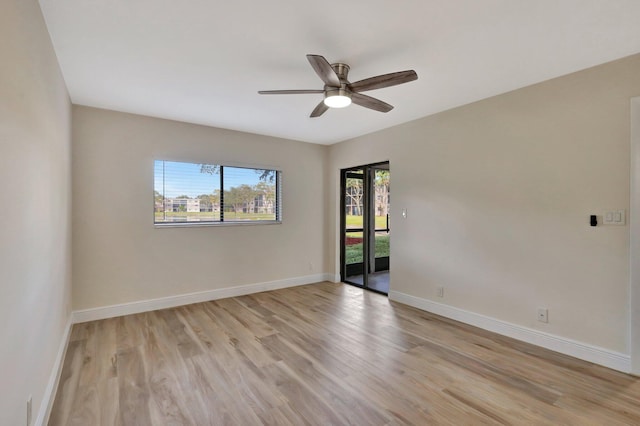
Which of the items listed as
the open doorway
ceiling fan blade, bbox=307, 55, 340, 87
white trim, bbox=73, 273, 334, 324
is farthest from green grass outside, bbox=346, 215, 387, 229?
ceiling fan blade, bbox=307, 55, 340, 87

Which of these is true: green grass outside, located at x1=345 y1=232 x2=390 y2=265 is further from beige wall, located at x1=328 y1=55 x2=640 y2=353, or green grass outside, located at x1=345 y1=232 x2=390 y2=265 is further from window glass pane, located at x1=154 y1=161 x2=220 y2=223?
window glass pane, located at x1=154 y1=161 x2=220 y2=223

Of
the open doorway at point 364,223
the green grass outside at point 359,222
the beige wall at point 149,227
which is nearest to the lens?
the beige wall at point 149,227

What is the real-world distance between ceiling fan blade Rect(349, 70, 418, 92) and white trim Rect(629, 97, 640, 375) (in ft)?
5.96

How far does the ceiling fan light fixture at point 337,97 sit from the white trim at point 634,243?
225cm

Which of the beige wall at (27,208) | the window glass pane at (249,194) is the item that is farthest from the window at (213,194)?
the beige wall at (27,208)

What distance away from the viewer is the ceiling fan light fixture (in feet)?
8.01

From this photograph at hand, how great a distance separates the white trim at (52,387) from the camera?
1804mm

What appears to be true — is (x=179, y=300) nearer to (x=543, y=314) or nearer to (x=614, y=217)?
(x=543, y=314)

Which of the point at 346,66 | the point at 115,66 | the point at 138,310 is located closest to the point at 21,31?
the point at 115,66

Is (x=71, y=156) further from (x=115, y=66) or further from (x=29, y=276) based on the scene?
(x=29, y=276)

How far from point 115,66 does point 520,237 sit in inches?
160

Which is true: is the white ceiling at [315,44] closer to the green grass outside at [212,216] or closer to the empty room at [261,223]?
the empty room at [261,223]

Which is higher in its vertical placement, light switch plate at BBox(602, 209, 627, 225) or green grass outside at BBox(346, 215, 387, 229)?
light switch plate at BBox(602, 209, 627, 225)

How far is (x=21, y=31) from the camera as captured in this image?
58.1 inches
